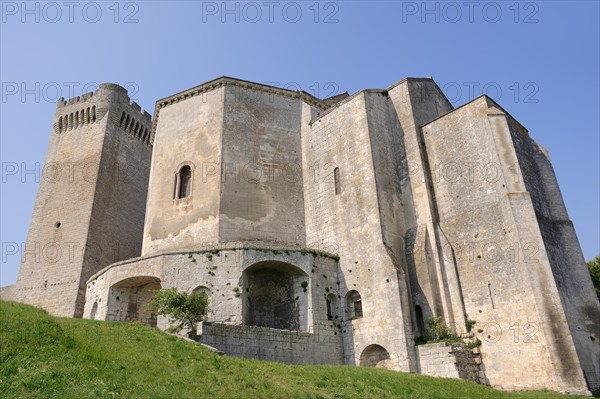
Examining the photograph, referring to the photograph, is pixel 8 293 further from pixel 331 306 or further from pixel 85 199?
pixel 331 306

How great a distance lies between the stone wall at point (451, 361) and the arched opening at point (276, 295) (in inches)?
183

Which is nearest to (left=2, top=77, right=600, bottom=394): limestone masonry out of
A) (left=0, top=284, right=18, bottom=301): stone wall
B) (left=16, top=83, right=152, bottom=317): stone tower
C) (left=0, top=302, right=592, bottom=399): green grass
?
(left=16, top=83, right=152, bottom=317): stone tower

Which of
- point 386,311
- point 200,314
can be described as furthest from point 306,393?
point 386,311

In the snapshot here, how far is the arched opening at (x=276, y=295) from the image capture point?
18.2 meters

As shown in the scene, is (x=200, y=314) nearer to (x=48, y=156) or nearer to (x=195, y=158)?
(x=195, y=158)

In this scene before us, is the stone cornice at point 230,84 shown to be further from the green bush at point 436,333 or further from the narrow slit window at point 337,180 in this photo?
the green bush at point 436,333

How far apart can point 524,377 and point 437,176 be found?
854cm

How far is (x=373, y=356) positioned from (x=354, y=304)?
86.0 inches

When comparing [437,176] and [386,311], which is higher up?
[437,176]

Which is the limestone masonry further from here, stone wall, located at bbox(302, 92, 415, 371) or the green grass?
the green grass

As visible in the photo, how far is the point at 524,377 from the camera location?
15.1m

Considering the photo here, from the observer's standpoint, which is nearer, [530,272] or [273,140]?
[530,272]

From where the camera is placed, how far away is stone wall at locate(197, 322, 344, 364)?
575 inches

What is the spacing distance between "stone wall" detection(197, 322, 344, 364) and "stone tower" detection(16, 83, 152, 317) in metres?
15.7
